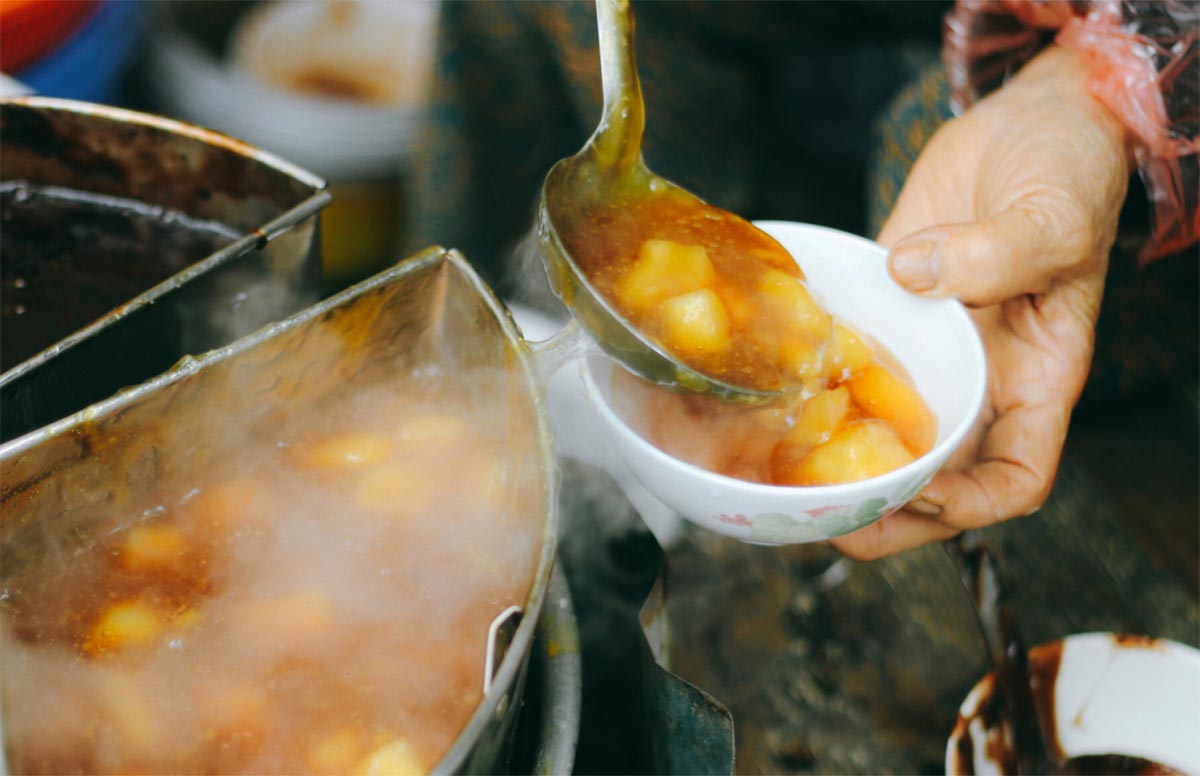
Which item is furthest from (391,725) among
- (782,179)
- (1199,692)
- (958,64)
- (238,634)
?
(782,179)

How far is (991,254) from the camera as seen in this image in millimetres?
1448

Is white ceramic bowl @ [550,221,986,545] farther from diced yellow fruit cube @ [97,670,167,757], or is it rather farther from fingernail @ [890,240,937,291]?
diced yellow fruit cube @ [97,670,167,757]

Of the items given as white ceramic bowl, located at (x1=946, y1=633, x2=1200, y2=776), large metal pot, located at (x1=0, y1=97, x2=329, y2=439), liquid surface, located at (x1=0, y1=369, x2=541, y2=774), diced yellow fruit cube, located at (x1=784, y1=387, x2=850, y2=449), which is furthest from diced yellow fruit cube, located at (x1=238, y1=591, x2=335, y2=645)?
white ceramic bowl, located at (x1=946, y1=633, x2=1200, y2=776)

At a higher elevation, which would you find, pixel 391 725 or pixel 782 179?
pixel 391 725

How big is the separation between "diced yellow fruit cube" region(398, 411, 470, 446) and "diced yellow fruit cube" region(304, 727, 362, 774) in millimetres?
372

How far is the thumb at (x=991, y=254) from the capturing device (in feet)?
4.64

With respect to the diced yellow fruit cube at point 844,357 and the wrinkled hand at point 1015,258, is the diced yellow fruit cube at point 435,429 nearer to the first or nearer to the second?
the diced yellow fruit cube at point 844,357

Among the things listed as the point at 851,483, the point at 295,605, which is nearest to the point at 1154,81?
the point at 851,483

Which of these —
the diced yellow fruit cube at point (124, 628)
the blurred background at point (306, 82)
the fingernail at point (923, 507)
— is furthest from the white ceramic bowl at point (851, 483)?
the blurred background at point (306, 82)

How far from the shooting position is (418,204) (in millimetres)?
2768

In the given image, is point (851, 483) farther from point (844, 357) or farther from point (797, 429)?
point (844, 357)

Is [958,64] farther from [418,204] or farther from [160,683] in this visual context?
[160,683]

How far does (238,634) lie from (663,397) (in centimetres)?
59

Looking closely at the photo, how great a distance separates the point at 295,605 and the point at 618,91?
784 mm
